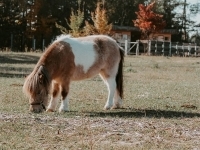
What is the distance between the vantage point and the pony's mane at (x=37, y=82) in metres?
8.54

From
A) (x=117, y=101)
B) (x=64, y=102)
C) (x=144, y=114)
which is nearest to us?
(x=144, y=114)

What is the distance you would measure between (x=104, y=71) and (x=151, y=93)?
10.0 feet

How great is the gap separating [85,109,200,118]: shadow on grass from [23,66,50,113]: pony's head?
0.92 m

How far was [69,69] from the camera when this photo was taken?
9.41m

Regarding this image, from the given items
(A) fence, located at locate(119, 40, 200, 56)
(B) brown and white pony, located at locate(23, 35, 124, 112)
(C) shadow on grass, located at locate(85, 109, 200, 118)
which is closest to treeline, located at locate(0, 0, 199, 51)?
(A) fence, located at locate(119, 40, 200, 56)

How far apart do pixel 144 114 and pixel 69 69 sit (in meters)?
1.80

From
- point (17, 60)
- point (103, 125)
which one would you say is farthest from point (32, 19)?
point (103, 125)

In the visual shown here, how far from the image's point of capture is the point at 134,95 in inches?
489

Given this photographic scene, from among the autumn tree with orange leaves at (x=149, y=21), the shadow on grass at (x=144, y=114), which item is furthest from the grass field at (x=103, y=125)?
the autumn tree with orange leaves at (x=149, y=21)

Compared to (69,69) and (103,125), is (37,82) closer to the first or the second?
(69,69)

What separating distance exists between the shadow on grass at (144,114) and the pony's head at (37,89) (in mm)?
917

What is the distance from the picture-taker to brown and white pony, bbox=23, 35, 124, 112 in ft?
28.3

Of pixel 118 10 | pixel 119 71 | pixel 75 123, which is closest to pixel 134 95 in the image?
pixel 119 71

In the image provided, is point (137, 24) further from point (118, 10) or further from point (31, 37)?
point (31, 37)
